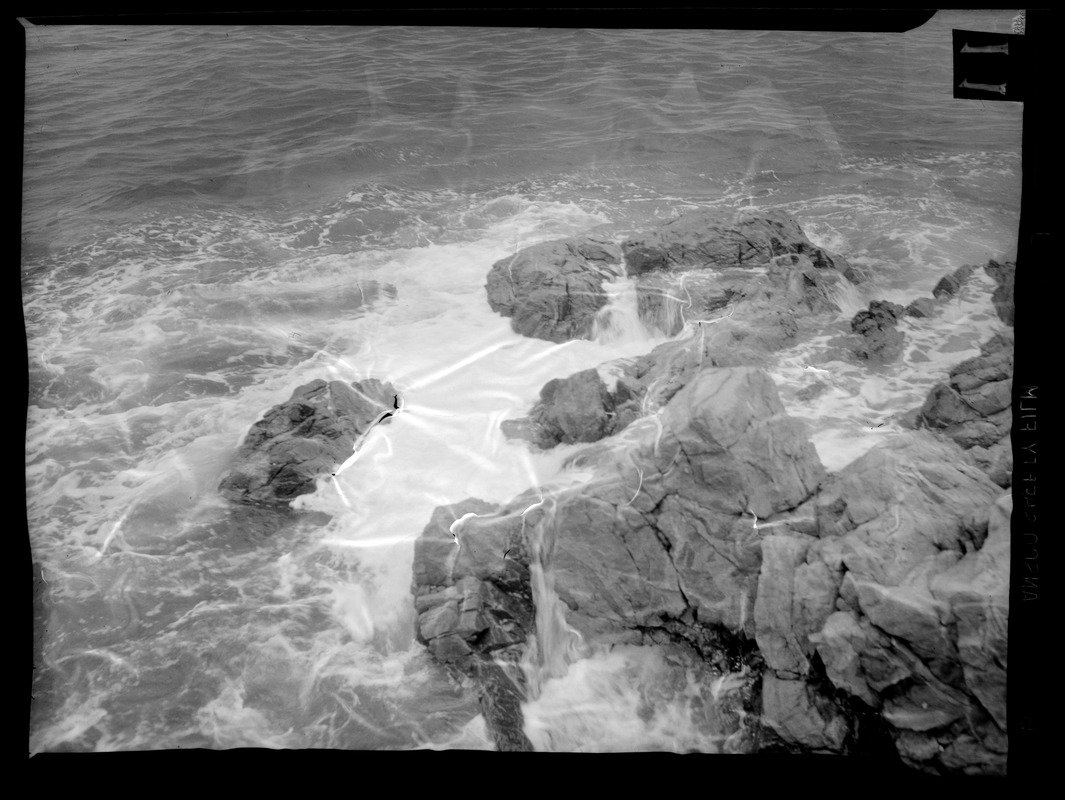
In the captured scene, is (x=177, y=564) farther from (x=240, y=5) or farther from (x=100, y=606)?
(x=240, y=5)

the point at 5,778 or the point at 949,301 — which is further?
the point at 949,301

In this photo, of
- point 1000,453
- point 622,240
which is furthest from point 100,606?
point 1000,453

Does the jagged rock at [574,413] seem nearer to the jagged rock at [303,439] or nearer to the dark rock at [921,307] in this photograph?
the jagged rock at [303,439]

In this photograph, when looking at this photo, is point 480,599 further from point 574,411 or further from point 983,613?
point 983,613

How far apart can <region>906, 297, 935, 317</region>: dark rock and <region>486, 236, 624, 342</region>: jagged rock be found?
147cm

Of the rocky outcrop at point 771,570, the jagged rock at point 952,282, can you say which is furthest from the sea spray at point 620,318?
the jagged rock at point 952,282

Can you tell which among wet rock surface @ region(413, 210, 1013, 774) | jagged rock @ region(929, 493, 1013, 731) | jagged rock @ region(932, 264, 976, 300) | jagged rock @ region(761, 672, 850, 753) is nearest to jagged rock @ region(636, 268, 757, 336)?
wet rock surface @ region(413, 210, 1013, 774)

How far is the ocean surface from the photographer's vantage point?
10.1 feet

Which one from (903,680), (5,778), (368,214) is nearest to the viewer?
(903,680)

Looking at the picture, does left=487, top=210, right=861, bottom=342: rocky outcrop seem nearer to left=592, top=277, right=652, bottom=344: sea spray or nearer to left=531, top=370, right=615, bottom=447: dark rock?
left=592, top=277, right=652, bottom=344: sea spray

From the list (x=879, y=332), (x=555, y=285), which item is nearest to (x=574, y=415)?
(x=555, y=285)

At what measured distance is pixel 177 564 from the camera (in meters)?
3.19

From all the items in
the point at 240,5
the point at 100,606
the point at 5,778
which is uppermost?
the point at 240,5

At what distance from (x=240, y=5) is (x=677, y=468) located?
285 cm
